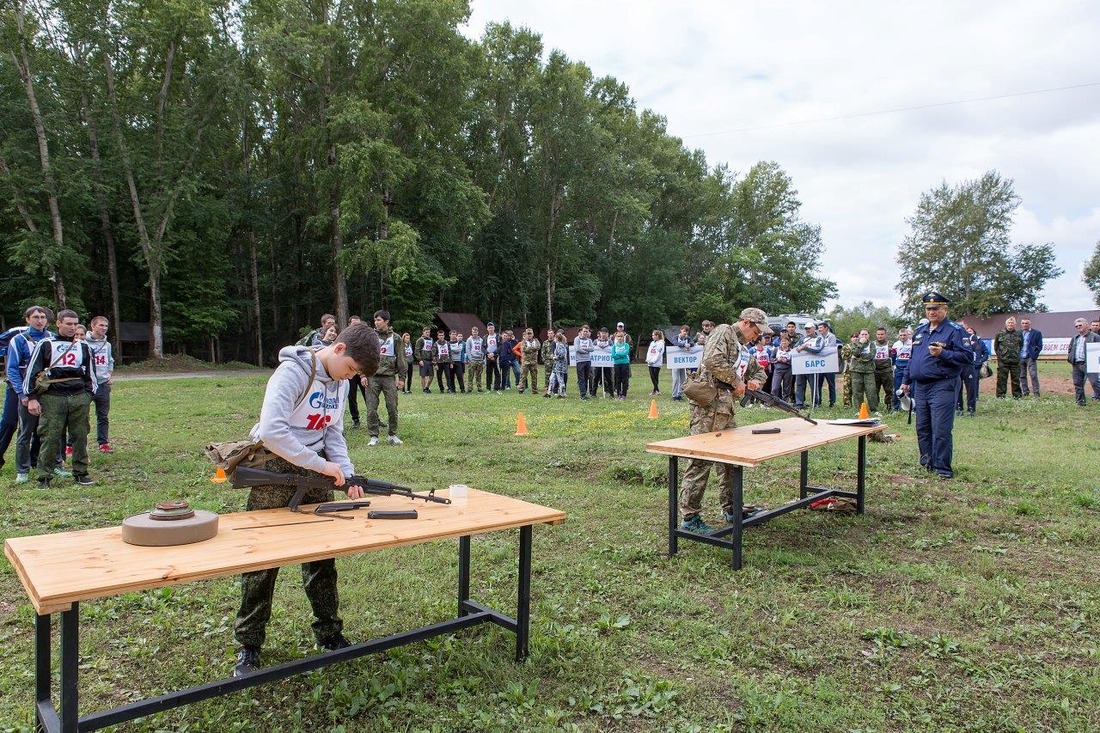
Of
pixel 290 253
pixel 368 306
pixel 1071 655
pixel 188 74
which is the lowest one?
pixel 1071 655

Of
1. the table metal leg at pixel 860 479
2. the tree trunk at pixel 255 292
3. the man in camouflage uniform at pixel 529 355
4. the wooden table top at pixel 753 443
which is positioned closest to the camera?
the wooden table top at pixel 753 443

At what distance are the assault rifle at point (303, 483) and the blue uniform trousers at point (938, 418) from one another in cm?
648

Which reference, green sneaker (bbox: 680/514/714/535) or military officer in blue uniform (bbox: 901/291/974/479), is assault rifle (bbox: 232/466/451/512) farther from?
military officer in blue uniform (bbox: 901/291/974/479)

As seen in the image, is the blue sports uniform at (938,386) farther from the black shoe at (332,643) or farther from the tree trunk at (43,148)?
the tree trunk at (43,148)

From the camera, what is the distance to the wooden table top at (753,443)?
15.9 ft

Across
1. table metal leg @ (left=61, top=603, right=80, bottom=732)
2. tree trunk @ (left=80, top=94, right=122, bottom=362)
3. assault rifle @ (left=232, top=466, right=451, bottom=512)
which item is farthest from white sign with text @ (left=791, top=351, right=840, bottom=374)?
tree trunk @ (left=80, top=94, right=122, bottom=362)

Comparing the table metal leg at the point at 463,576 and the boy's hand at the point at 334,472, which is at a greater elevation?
the boy's hand at the point at 334,472

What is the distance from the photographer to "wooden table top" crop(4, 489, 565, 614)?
229cm

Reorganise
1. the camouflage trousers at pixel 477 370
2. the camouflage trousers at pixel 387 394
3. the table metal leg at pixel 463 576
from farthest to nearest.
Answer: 1. the camouflage trousers at pixel 477 370
2. the camouflage trousers at pixel 387 394
3. the table metal leg at pixel 463 576

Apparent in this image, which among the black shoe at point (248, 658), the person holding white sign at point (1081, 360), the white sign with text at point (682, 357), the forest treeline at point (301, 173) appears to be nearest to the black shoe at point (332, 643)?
the black shoe at point (248, 658)

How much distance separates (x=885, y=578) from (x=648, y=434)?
614 cm

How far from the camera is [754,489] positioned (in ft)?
24.7

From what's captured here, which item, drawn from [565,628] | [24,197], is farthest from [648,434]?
[24,197]

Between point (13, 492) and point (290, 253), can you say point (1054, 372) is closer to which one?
point (13, 492)
